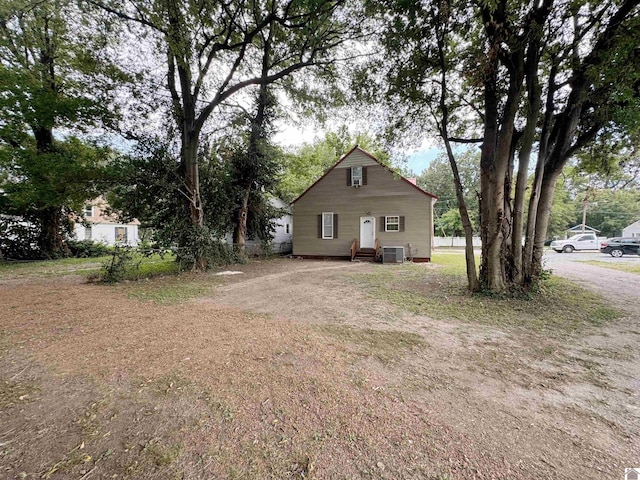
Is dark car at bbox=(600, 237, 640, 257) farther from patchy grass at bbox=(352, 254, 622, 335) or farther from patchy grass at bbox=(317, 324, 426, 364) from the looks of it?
patchy grass at bbox=(317, 324, 426, 364)

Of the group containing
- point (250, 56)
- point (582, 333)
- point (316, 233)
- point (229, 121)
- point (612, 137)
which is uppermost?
point (250, 56)

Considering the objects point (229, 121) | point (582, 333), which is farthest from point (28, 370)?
point (229, 121)

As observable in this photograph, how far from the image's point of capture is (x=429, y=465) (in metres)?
1.66

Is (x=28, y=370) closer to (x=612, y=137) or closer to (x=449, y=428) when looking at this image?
(x=449, y=428)

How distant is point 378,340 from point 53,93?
40.4 feet

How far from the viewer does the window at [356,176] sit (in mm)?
14320

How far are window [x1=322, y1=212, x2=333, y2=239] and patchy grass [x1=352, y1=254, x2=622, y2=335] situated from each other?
7.41m

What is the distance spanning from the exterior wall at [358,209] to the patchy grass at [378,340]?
1035cm

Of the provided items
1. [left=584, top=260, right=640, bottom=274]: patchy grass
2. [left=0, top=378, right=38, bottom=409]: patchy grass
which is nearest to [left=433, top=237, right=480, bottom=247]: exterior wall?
[left=584, top=260, right=640, bottom=274]: patchy grass

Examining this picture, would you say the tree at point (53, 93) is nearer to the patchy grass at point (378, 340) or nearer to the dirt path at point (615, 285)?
the patchy grass at point (378, 340)

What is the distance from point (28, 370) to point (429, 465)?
393 cm

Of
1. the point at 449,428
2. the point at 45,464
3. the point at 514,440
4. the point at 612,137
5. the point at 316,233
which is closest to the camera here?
the point at 45,464

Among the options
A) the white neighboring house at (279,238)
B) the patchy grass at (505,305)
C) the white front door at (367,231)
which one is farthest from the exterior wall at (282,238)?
the patchy grass at (505,305)

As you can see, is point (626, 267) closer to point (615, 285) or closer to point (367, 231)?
point (615, 285)
